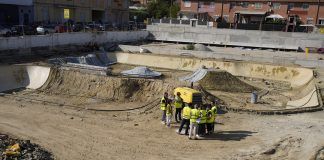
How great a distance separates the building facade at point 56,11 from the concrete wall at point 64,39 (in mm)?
2243

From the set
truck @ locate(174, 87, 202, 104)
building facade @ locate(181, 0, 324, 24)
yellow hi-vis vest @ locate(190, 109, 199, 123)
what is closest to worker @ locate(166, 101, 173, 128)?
truck @ locate(174, 87, 202, 104)

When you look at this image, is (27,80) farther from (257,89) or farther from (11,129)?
(257,89)

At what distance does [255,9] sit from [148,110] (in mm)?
44568

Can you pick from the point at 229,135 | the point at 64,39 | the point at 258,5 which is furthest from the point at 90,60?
the point at 258,5

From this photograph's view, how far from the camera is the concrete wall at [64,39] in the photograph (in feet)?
93.9

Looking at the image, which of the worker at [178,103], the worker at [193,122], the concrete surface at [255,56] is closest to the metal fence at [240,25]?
the concrete surface at [255,56]

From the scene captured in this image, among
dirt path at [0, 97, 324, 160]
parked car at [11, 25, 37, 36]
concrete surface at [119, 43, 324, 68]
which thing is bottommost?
dirt path at [0, 97, 324, 160]

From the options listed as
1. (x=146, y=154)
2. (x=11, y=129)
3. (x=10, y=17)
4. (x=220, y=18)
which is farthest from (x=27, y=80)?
(x=220, y=18)

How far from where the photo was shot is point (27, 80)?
24.6m

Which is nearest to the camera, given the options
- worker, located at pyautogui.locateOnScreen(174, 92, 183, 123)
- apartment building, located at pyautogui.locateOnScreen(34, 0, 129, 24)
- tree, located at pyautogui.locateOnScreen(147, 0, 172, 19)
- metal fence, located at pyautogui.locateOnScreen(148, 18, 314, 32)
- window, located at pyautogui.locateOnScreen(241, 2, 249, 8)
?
worker, located at pyautogui.locateOnScreen(174, 92, 183, 123)

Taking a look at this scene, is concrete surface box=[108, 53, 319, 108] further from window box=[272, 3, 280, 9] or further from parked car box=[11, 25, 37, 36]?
window box=[272, 3, 280, 9]

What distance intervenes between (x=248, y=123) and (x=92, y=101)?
9310mm

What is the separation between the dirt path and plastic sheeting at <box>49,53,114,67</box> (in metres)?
9.39

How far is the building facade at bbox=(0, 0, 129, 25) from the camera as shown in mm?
42469
